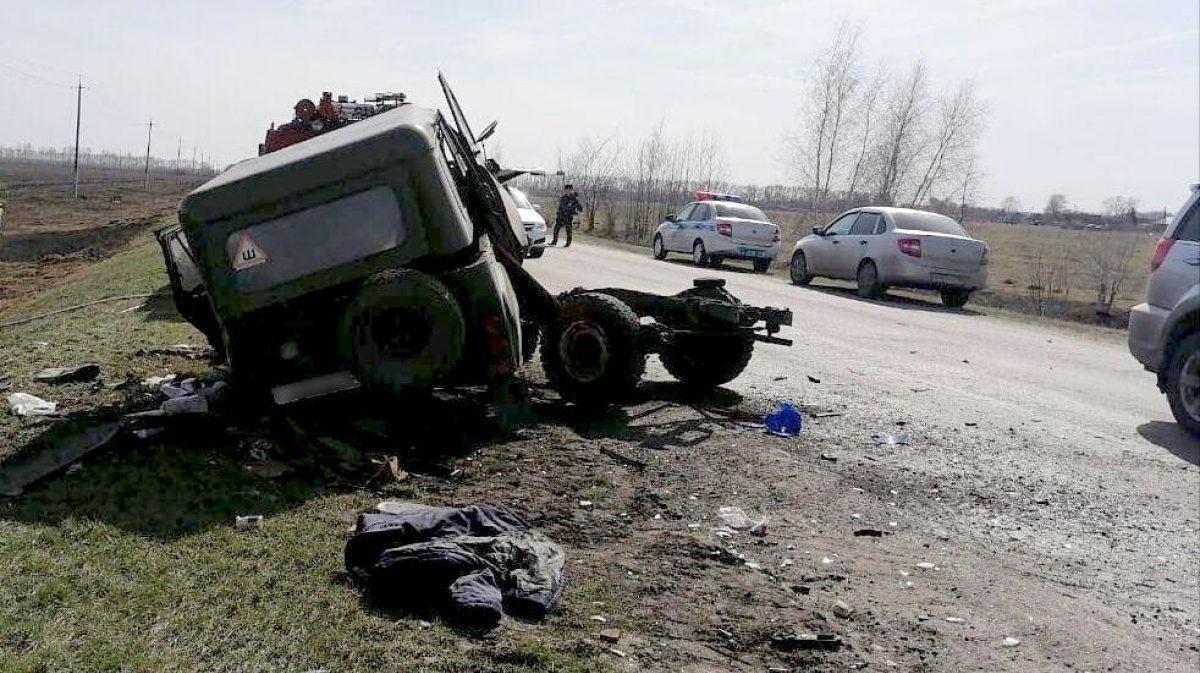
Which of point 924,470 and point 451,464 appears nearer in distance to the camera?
point 451,464

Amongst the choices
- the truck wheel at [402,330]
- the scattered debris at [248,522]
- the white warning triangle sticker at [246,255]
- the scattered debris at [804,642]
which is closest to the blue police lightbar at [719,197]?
the truck wheel at [402,330]

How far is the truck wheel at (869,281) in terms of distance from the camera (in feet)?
58.3

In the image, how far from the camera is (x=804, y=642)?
12.9 feet

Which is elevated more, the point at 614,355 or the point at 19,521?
the point at 614,355

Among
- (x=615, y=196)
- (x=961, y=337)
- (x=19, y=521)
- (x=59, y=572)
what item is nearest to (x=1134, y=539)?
(x=59, y=572)

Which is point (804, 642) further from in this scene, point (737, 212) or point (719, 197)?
point (719, 197)

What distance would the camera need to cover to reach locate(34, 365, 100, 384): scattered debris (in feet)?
23.6

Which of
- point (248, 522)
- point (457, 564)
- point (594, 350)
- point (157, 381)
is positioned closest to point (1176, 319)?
point (594, 350)

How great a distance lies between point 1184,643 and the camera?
4.33 m

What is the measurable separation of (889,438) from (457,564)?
410 cm

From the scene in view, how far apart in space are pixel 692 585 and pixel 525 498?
130cm

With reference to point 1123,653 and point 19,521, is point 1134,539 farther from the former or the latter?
point 19,521

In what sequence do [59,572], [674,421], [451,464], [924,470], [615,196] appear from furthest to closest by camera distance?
[615,196] → [674,421] → [924,470] → [451,464] → [59,572]

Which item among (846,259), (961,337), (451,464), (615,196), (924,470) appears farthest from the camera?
(615,196)
